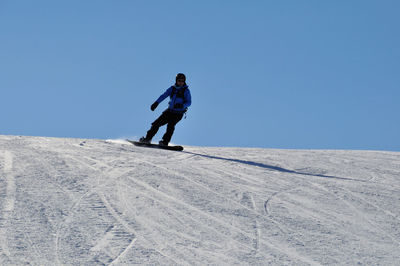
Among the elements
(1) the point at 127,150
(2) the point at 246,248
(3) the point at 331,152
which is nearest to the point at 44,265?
(2) the point at 246,248

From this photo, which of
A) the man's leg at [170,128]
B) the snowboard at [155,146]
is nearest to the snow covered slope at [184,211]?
the snowboard at [155,146]

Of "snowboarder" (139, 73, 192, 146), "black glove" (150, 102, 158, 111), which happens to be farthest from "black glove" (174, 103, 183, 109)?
"black glove" (150, 102, 158, 111)

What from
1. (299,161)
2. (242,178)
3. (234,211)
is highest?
(299,161)

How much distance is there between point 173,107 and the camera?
1177cm

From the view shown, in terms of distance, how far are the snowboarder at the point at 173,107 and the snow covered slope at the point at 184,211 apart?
6.78ft

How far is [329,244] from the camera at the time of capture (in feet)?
18.2

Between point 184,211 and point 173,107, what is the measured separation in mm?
5782

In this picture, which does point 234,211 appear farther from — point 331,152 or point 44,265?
point 331,152

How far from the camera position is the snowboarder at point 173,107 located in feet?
38.4

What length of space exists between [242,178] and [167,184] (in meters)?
1.39

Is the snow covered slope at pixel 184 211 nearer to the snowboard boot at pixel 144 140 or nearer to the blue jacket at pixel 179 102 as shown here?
the blue jacket at pixel 179 102

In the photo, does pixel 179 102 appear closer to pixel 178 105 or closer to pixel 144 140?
pixel 178 105

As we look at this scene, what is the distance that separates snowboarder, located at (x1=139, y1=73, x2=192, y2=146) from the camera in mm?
11703

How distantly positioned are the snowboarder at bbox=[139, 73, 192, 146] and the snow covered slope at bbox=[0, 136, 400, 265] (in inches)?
81.4
